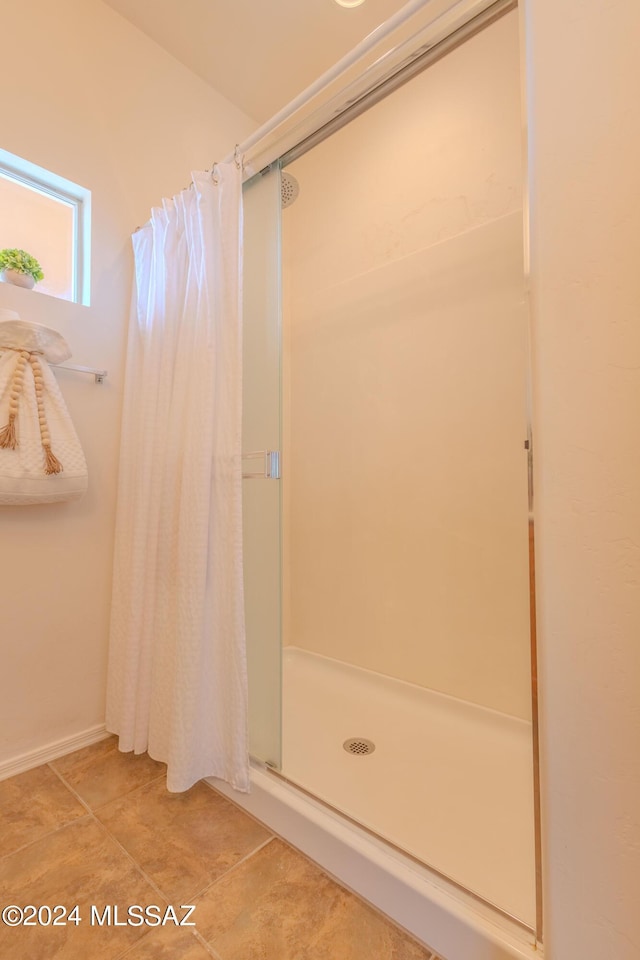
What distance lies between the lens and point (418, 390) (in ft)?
5.86

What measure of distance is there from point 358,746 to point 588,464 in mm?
1308

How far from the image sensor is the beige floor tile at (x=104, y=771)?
4.13 feet

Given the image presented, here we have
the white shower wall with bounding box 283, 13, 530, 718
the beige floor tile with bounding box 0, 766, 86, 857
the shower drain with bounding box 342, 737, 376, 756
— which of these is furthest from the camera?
Result: the white shower wall with bounding box 283, 13, 530, 718

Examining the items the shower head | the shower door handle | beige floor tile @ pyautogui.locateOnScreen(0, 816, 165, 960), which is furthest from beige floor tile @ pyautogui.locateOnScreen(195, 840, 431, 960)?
the shower head

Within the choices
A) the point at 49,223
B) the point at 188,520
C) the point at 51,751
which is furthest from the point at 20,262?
the point at 51,751

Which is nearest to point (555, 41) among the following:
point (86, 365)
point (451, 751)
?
point (86, 365)

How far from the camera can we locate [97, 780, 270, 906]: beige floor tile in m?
0.98

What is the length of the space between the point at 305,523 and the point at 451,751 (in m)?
1.16

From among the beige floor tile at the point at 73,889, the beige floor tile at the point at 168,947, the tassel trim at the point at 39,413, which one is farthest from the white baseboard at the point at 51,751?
the tassel trim at the point at 39,413

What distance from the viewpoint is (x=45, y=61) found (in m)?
1.45

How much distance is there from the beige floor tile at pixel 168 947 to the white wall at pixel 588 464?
645 millimetres

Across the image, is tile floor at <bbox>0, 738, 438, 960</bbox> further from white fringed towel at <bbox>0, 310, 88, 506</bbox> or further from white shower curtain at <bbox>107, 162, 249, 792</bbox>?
white fringed towel at <bbox>0, 310, 88, 506</bbox>

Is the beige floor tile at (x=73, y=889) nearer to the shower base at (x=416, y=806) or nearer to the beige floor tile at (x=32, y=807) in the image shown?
the beige floor tile at (x=32, y=807)

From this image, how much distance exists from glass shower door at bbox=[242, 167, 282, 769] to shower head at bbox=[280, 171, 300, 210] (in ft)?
2.52
